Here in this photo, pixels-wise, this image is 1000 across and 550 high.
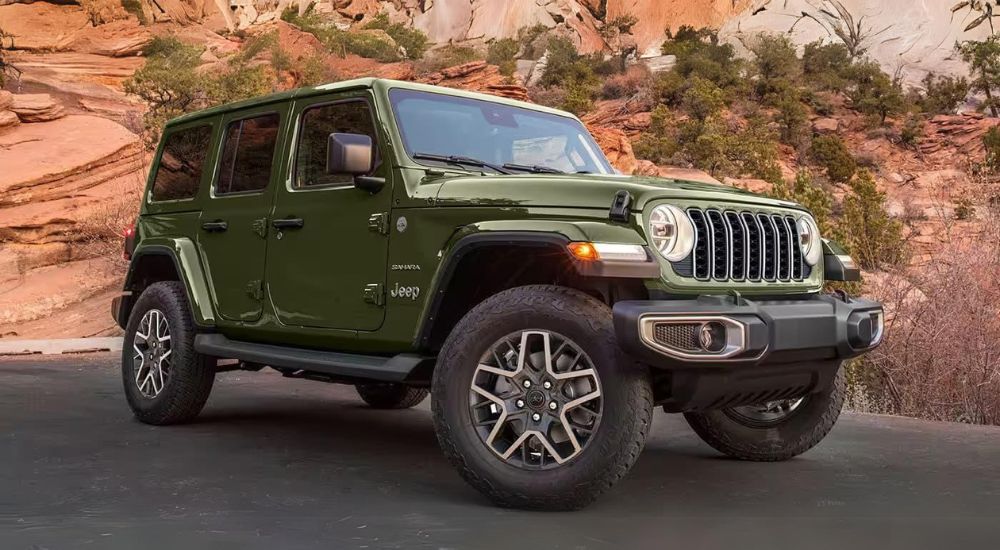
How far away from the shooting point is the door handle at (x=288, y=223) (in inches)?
239

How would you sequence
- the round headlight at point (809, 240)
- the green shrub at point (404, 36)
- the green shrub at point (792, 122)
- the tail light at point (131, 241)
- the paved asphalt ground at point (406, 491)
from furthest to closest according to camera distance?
1. the green shrub at point (404, 36)
2. the green shrub at point (792, 122)
3. the tail light at point (131, 241)
4. the round headlight at point (809, 240)
5. the paved asphalt ground at point (406, 491)

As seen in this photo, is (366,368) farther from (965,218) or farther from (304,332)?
(965,218)

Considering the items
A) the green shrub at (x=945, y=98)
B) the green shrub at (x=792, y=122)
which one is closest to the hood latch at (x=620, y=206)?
the green shrub at (x=792, y=122)

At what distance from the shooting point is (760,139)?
3672 cm

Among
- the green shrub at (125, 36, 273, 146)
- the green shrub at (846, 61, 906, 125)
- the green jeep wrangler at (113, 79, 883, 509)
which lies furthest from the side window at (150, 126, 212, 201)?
the green shrub at (846, 61, 906, 125)

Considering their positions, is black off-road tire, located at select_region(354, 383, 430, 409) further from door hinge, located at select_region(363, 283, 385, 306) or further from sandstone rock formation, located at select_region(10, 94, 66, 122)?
sandstone rock formation, located at select_region(10, 94, 66, 122)

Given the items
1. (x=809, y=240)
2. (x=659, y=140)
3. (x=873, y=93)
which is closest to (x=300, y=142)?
(x=809, y=240)

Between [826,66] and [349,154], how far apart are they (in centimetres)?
5000

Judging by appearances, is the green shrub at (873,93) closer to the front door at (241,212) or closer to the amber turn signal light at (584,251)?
the front door at (241,212)

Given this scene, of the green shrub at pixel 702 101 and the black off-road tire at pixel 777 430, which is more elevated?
the green shrub at pixel 702 101

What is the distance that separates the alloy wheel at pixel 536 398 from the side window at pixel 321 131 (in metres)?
1.69

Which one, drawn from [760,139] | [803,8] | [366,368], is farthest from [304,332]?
[803,8]

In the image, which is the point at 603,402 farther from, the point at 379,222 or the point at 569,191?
the point at 379,222

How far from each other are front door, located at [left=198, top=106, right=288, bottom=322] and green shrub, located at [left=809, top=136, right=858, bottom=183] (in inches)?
1296
